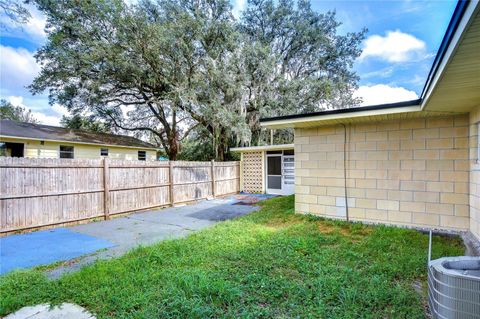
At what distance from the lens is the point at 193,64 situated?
43.7 feet

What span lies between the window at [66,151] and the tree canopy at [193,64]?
259cm

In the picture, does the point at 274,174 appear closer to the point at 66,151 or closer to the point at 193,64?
the point at 193,64

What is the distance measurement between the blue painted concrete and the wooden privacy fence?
1.72 ft

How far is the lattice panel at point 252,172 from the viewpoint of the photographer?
12.9 meters

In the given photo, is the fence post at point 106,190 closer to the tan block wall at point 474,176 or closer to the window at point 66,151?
the window at point 66,151

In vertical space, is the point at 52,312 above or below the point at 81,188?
below

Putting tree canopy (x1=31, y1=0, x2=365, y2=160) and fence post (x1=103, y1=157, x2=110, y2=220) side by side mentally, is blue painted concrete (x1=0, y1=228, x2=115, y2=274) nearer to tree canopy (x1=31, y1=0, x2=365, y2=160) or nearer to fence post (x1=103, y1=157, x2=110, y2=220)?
fence post (x1=103, y1=157, x2=110, y2=220)

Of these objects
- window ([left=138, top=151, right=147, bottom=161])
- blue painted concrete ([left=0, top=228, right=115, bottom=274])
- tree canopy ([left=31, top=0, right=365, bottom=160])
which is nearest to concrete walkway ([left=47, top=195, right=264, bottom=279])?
blue painted concrete ([left=0, top=228, right=115, bottom=274])

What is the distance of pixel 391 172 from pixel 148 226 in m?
5.85

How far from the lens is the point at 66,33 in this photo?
38.3 feet

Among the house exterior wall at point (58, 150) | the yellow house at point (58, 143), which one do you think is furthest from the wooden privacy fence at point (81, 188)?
the house exterior wall at point (58, 150)

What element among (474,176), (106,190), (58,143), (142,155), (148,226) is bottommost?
(148,226)

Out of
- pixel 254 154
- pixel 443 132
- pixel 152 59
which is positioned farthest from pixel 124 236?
pixel 152 59

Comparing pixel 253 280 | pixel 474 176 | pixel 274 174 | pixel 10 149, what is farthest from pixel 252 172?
pixel 10 149
